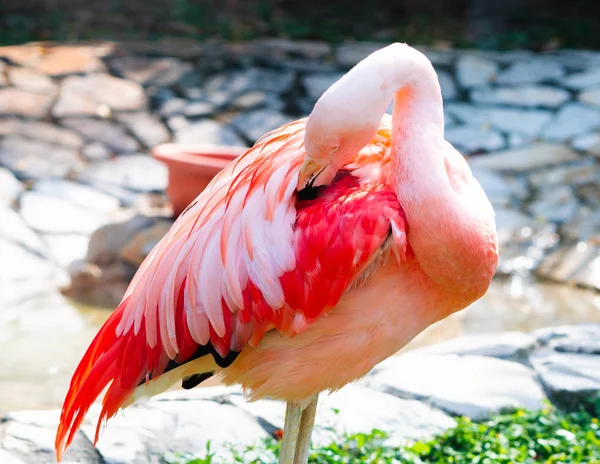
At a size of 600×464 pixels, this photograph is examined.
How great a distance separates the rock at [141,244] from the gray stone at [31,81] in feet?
9.95

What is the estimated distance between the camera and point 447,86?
9.23 metres

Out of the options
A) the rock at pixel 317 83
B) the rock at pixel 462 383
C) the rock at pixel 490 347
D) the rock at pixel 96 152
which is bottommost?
the rock at pixel 96 152

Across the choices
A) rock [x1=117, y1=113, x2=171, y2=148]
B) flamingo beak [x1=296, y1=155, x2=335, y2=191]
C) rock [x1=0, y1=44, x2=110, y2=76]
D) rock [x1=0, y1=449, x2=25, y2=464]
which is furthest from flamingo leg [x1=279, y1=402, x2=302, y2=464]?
rock [x1=0, y1=44, x2=110, y2=76]

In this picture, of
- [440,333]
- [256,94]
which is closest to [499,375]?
[440,333]

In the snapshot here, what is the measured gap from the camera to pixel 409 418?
364 cm

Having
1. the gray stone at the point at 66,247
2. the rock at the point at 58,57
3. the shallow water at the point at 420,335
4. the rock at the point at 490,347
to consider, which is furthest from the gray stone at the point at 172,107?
the rock at the point at 490,347

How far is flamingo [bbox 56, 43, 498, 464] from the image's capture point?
228 cm

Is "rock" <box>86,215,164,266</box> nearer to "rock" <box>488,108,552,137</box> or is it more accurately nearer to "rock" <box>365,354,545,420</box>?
"rock" <box>365,354,545,420</box>

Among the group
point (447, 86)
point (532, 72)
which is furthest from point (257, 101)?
point (532, 72)

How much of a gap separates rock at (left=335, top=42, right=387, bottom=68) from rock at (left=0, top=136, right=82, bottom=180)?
3.48 metres

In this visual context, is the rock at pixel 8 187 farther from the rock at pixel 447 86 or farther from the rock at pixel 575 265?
the rock at pixel 447 86

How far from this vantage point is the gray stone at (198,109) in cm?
834

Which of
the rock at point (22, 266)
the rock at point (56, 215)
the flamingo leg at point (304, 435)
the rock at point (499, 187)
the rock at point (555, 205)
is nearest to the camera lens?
the flamingo leg at point (304, 435)

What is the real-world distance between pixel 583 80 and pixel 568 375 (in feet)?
19.9
